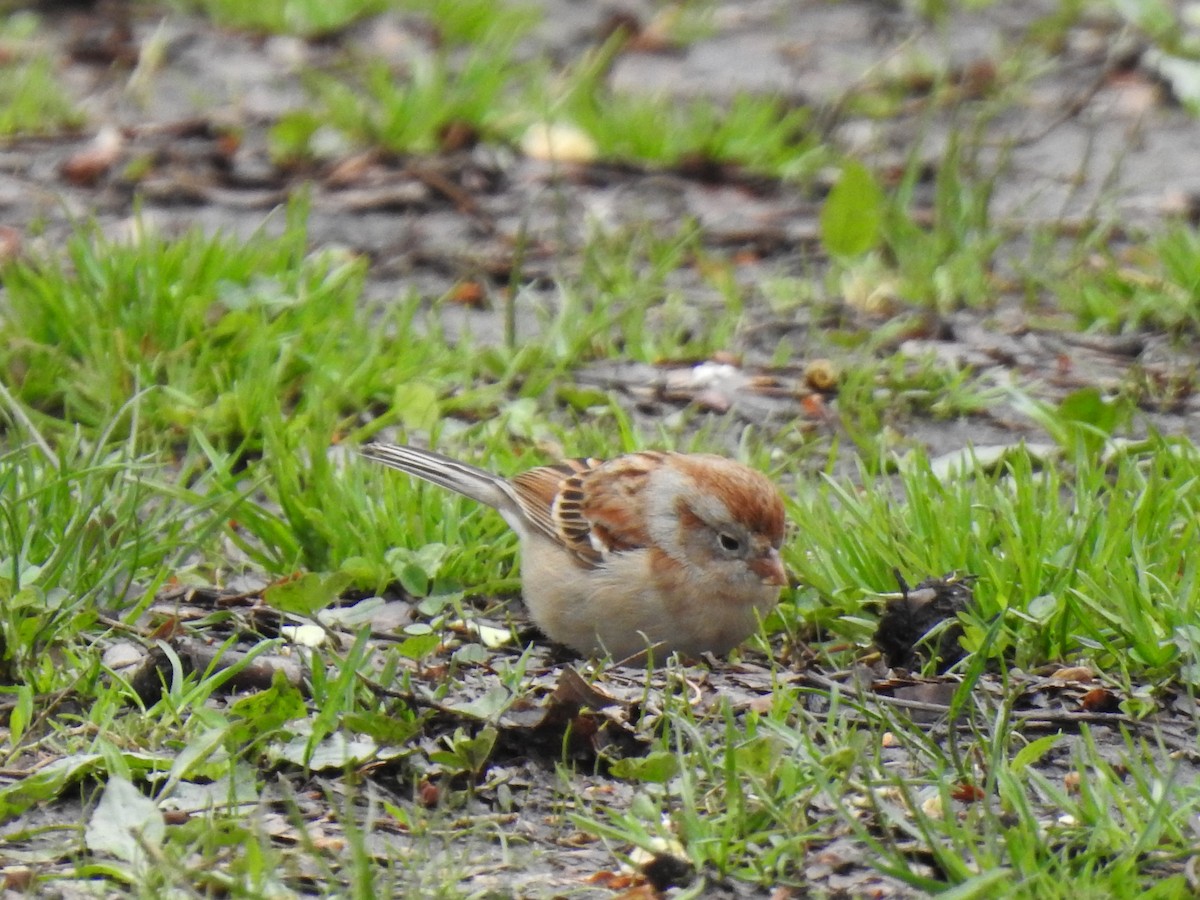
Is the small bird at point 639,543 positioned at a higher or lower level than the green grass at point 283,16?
lower

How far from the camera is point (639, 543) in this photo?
4.89 metres

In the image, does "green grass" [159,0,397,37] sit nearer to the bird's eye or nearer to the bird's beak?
the bird's eye

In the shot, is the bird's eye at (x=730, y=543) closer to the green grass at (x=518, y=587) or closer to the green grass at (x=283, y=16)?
the green grass at (x=518, y=587)

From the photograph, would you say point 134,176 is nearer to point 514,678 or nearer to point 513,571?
point 513,571

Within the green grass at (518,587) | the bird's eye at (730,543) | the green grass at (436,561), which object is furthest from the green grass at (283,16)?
the bird's eye at (730,543)

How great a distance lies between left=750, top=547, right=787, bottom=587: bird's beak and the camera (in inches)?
179

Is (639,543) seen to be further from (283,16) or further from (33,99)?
(283,16)

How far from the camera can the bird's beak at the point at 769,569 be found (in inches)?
179

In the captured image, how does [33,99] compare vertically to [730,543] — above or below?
above

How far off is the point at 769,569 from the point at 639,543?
18.8 inches

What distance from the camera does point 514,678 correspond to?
3943 mm

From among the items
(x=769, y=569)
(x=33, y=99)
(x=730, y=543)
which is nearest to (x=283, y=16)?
(x=33, y=99)

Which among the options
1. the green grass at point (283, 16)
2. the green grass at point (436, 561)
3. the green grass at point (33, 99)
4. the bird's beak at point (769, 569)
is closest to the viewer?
the green grass at point (436, 561)

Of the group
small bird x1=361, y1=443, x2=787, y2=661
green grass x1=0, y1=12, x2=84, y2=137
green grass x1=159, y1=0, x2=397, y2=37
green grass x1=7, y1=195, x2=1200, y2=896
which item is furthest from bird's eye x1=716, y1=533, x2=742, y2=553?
green grass x1=159, y1=0, x2=397, y2=37
